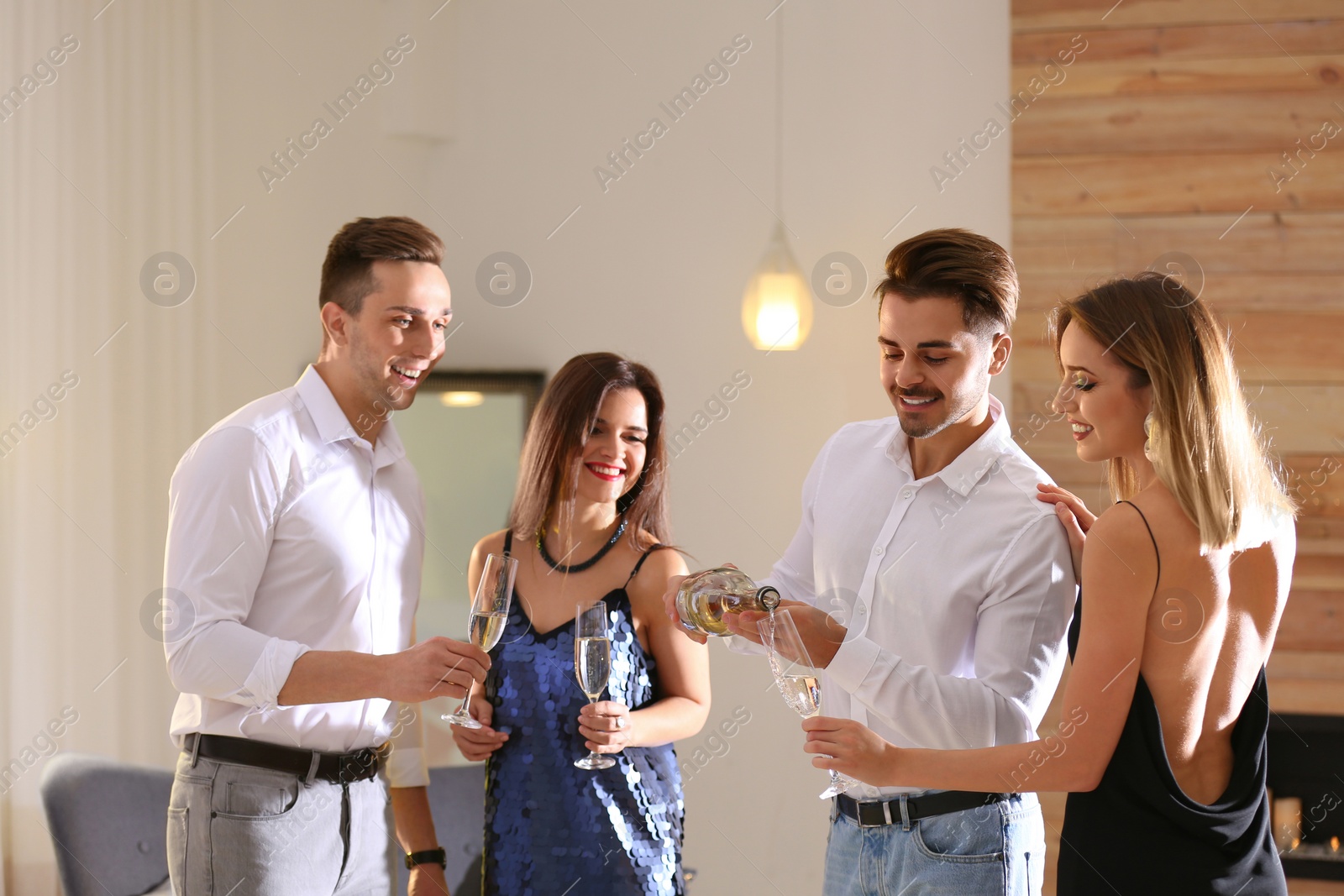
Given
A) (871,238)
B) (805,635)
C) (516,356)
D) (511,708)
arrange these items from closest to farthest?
(805,635) → (511,708) → (871,238) → (516,356)

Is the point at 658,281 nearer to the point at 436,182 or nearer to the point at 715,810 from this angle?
the point at 436,182

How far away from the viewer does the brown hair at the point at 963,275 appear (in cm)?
167

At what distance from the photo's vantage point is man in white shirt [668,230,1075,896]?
5.08 ft

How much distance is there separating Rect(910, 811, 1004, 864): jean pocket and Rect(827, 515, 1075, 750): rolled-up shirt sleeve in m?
0.11

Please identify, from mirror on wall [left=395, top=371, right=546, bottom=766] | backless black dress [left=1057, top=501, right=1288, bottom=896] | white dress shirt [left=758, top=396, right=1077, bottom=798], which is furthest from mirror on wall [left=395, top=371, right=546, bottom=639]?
backless black dress [left=1057, top=501, right=1288, bottom=896]

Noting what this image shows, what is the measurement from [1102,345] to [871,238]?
238 cm

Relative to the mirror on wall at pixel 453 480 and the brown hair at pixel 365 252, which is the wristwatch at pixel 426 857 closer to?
the brown hair at pixel 365 252

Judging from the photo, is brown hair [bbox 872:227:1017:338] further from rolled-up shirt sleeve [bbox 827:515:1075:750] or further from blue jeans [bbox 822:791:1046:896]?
blue jeans [bbox 822:791:1046:896]

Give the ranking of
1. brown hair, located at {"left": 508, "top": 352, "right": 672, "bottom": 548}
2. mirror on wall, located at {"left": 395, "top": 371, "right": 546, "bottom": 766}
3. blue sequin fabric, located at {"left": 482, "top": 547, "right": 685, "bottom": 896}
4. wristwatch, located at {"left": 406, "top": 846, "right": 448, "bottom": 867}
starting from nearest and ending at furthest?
blue sequin fabric, located at {"left": 482, "top": 547, "right": 685, "bottom": 896} → wristwatch, located at {"left": 406, "top": 846, "right": 448, "bottom": 867} → brown hair, located at {"left": 508, "top": 352, "right": 672, "bottom": 548} → mirror on wall, located at {"left": 395, "top": 371, "right": 546, "bottom": 766}

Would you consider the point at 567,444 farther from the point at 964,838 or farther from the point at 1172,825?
the point at 1172,825

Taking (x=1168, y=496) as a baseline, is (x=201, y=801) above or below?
below

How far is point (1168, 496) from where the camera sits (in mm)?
1401

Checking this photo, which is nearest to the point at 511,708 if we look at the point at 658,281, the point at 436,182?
the point at 658,281

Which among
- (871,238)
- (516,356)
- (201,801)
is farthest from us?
(516,356)
